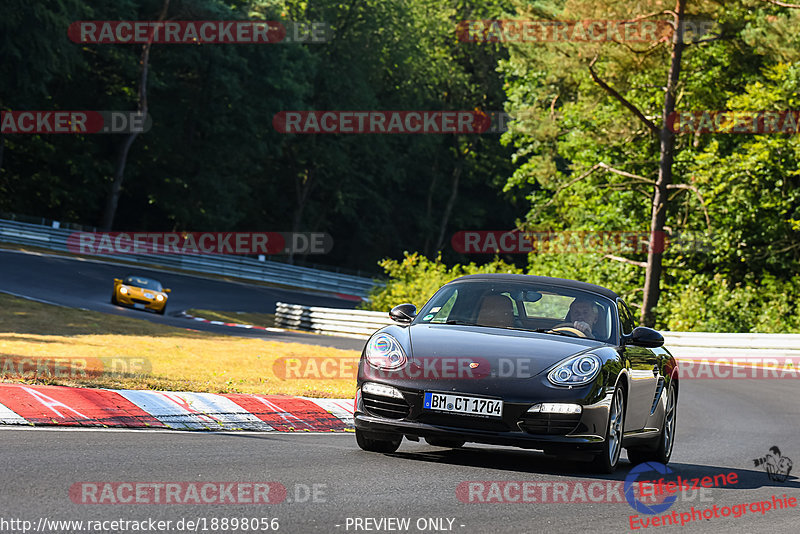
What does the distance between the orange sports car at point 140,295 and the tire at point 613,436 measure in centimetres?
2674

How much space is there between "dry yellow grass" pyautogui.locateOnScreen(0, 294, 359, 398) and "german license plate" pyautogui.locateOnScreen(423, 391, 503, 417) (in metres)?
4.49

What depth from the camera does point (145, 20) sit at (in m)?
59.2

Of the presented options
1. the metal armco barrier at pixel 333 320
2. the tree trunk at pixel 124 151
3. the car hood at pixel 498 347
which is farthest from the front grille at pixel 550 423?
the tree trunk at pixel 124 151

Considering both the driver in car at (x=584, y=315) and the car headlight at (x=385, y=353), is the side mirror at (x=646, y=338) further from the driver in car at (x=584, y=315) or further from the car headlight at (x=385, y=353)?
the car headlight at (x=385, y=353)

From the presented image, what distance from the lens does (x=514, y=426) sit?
7.87 m

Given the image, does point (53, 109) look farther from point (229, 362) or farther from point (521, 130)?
point (229, 362)

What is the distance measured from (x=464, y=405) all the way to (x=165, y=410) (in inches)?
133

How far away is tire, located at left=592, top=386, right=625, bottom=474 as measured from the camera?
8.24 metres

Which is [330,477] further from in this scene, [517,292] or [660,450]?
[660,450]

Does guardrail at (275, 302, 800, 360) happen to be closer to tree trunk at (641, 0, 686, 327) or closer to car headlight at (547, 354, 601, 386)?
tree trunk at (641, 0, 686, 327)

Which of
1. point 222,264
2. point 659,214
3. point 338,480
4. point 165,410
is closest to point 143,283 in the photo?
point 659,214

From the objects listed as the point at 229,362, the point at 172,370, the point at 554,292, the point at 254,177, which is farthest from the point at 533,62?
the point at 254,177

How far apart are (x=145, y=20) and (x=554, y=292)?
176 ft

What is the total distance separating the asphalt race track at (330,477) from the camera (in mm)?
5918
